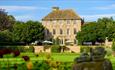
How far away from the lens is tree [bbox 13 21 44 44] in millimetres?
102938

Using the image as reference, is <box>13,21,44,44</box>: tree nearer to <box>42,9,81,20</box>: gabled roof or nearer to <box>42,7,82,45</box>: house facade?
<box>42,9,81,20</box>: gabled roof

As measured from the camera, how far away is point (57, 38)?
4567 inches

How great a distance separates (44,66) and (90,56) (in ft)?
16.2

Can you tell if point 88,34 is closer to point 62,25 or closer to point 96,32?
point 96,32

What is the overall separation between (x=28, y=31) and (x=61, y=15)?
13228 millimetres

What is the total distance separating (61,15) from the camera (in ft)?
379

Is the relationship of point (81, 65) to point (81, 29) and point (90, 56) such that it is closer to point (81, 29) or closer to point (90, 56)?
point (90, 56)

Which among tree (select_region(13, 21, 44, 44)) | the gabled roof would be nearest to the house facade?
the gabled roof

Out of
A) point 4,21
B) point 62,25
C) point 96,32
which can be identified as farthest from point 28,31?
point 96,32

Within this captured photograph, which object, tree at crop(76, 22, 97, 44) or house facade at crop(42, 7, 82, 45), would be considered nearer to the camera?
tree at crop(76, 22, 97, 44)

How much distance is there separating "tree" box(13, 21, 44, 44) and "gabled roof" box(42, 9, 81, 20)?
217 inches

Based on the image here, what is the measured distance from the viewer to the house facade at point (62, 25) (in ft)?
377

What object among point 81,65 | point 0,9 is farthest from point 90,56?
point 0,9

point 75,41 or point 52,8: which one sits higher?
point 52,8
